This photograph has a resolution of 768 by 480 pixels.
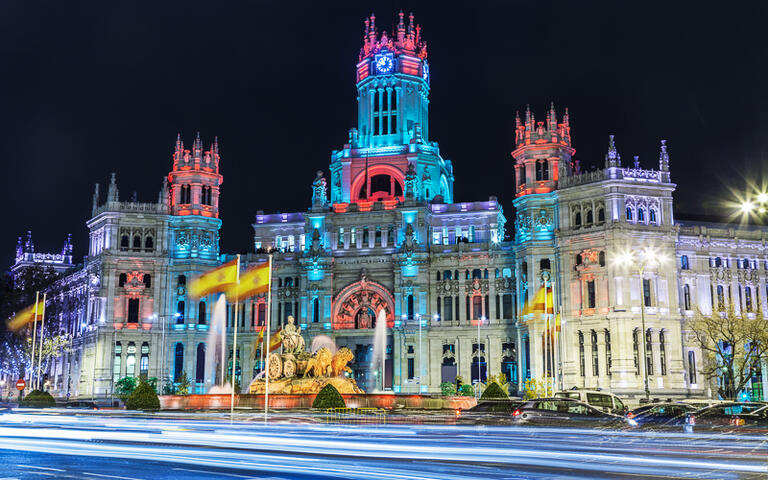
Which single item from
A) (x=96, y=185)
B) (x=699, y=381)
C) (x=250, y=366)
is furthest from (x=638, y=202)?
(x=96, y=185)

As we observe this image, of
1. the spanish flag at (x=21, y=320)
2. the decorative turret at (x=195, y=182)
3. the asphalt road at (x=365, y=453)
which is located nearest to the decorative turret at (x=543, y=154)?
the decorative turret at (x=195, y=182)

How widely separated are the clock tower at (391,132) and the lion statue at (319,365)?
5249 cm

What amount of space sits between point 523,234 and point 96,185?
56317mm

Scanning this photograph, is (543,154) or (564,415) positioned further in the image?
(543,154)

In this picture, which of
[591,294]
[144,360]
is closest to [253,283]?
[591,294]

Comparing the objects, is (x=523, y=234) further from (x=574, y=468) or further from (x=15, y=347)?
(x=574, y=468)

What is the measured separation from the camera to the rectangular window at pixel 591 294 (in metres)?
92.2

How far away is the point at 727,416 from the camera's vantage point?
1384 inches

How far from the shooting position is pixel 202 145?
373 ft

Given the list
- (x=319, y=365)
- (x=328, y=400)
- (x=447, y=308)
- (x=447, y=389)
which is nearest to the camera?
(x=328, y=400)

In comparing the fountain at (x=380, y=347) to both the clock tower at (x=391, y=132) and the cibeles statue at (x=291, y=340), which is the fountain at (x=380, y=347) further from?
the cibeles statue at (x=291, y=340)

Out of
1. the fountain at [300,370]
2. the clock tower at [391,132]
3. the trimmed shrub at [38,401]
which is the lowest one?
the trimmed shrub at [38,401]

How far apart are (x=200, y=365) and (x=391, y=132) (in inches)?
1604

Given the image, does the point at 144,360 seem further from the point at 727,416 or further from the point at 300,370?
the point at 727,416
